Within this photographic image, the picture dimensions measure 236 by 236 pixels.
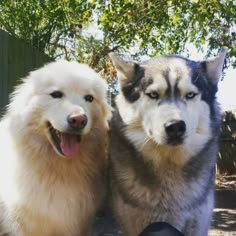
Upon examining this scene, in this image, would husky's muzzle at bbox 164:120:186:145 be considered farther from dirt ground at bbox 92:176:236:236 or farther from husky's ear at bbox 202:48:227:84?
dirt ground at bbox 92:176:236:236

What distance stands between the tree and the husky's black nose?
17.9 ft

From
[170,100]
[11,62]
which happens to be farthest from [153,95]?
[11,62]

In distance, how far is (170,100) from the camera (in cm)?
293

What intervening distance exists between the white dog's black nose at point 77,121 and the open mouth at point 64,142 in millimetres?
168

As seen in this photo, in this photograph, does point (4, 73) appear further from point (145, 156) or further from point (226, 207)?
point (226, 207)

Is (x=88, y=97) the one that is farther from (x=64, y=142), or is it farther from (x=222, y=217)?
(x=222, y=217)

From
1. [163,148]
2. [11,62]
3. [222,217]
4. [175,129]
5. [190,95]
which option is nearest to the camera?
[175,129]

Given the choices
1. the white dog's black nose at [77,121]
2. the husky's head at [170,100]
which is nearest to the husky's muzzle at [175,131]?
the husky's head at [170,100]

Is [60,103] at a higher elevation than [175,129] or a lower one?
higher

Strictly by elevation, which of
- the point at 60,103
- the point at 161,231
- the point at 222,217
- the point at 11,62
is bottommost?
the point at 222,217

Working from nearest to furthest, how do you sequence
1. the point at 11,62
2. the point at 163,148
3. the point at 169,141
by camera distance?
the point at 169,141 → the point at 163,148 → the point at 11,62

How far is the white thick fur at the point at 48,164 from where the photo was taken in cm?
322

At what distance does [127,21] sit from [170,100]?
6.56m

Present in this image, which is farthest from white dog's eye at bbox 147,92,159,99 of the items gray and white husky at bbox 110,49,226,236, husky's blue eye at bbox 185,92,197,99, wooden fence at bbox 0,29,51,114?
wooden fence at bbox 0,29,51,114
